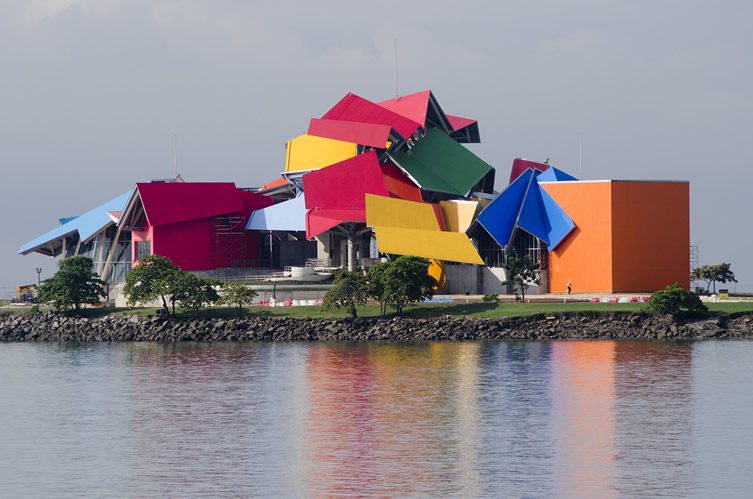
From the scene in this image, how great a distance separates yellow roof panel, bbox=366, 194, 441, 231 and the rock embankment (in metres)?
12.5

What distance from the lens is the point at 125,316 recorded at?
316 feet

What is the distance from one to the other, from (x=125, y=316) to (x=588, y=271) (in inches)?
1267

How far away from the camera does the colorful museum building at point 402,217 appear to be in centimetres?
Result: 9331

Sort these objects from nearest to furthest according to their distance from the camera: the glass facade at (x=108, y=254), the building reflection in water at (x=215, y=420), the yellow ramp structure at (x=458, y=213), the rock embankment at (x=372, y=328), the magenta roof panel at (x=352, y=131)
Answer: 1. the building reflection in water at (x=215, y=420)
2. the rock embankment at (x=372, y=328)
3. the yellow ramp structure at (x=458, y=213)
4. the magenta roof panel at (x=352, y=131)
5. the glass facade at (x=108, y=254)

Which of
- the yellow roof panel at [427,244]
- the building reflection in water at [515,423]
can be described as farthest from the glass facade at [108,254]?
the building reflection in water at [515,423]

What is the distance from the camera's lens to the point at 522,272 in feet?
307

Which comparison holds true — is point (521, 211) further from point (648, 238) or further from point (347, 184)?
point (347, 184)

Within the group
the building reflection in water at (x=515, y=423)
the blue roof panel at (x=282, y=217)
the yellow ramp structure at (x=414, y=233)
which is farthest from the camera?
the blue roof panel at (x=282, y=217)

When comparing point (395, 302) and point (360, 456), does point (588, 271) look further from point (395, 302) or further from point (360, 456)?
point (360, 456)

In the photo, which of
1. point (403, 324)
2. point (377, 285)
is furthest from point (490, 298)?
point (377, 285)

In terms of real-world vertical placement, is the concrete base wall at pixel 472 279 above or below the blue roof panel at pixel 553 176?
below

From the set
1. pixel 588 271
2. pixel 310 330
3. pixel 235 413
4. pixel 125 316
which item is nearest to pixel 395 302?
pixel 310 330

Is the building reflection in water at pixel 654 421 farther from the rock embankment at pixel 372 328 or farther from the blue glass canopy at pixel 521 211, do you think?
the blue glass canopy at pixel 521 211

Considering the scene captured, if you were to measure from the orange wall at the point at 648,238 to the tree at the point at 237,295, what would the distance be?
80.9ft
